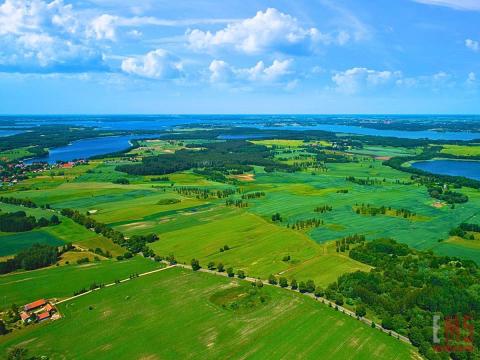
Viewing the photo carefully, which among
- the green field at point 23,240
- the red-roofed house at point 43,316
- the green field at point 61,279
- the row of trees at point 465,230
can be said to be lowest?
the green field at point 61,279

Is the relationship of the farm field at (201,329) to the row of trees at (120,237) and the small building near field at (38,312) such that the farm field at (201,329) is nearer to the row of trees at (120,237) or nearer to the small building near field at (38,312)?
the small building near field at (38,312)

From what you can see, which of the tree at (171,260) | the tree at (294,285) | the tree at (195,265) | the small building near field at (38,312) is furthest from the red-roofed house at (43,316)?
the tree at (294,285)

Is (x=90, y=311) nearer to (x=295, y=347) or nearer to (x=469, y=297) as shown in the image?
(x=295, y=347)

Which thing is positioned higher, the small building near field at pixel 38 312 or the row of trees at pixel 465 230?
the row of trees at pixel 465 230

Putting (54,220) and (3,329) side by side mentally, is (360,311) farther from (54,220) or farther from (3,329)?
(54,220)

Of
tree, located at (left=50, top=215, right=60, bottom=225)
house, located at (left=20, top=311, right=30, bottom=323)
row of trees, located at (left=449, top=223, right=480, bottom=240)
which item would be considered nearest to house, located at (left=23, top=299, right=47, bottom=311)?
house, located at (left=20, top=311, right=30, bottom=323)

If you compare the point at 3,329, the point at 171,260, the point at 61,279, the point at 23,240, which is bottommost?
the point at 61,279

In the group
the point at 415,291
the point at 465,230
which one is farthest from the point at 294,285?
the point at 465,230
